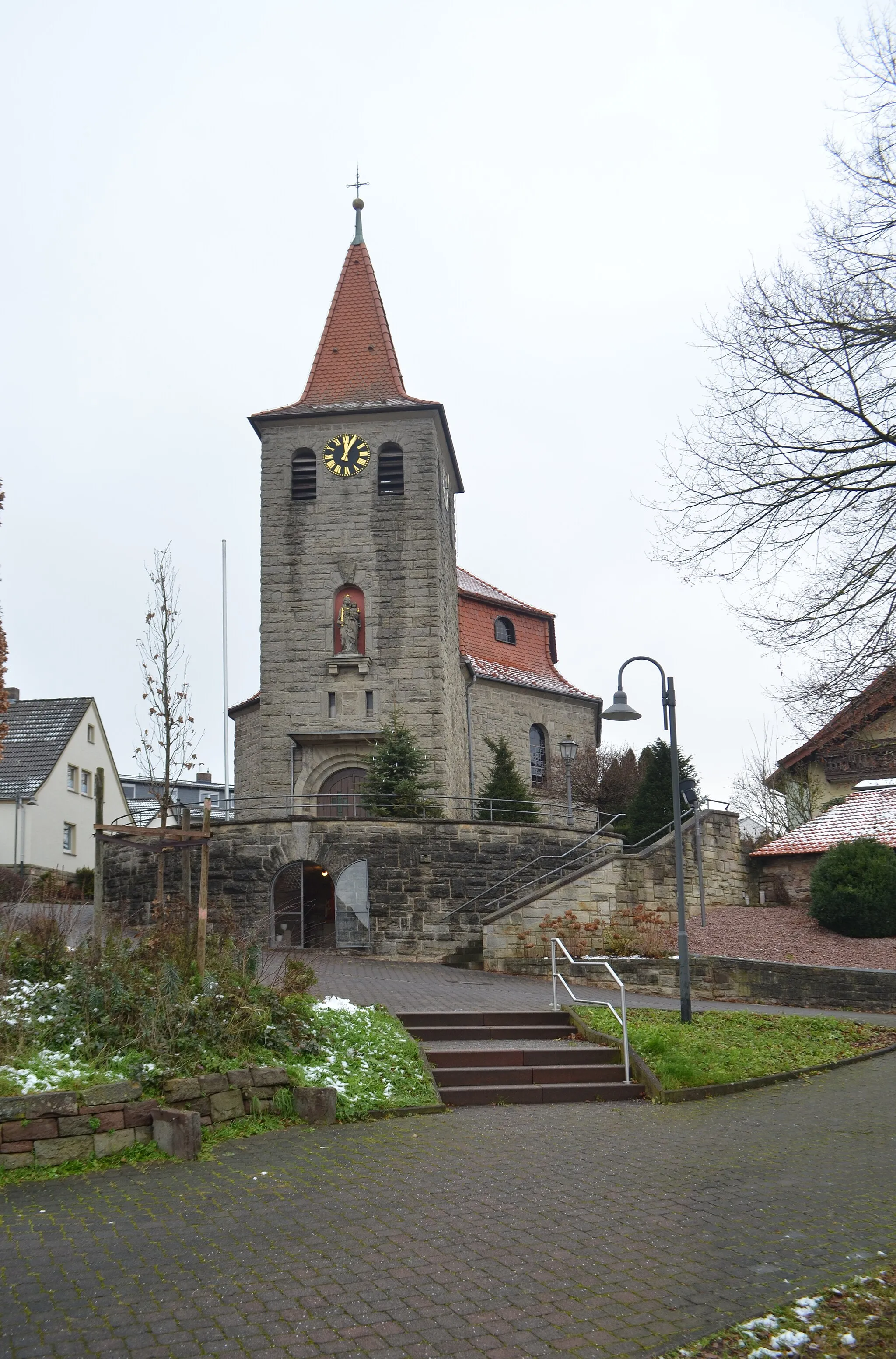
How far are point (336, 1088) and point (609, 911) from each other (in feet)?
42.0

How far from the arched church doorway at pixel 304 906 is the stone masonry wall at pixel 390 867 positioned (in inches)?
13.2

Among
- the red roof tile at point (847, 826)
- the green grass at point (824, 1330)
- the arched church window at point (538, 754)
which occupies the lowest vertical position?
the green grass at point (824, 1330)

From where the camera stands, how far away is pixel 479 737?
1417 inches

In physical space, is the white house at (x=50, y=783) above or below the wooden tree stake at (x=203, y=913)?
→ above

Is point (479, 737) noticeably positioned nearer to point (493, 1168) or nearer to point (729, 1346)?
point (493, 1168)

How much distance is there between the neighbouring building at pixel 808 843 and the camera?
25.1 m

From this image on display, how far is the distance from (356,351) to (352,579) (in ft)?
23.8

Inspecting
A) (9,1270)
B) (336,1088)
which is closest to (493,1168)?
(336,1088)

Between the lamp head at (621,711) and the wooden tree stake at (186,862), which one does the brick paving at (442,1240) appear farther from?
the lamp head at (621,711)

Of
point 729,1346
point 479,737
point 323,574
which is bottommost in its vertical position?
point 729,1346

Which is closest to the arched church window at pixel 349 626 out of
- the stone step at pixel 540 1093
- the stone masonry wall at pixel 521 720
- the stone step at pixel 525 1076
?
the stone masonry wall at pixel 521 720

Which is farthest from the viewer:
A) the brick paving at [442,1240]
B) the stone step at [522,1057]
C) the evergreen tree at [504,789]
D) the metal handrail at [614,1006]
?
the evergreen tree at [504,789]

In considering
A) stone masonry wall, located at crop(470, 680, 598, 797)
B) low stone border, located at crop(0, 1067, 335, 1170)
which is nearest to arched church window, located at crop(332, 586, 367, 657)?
stone masonry wall, located at crop(470, 680, 598, 797)

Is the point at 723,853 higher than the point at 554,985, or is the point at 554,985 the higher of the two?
the point at 723,853
